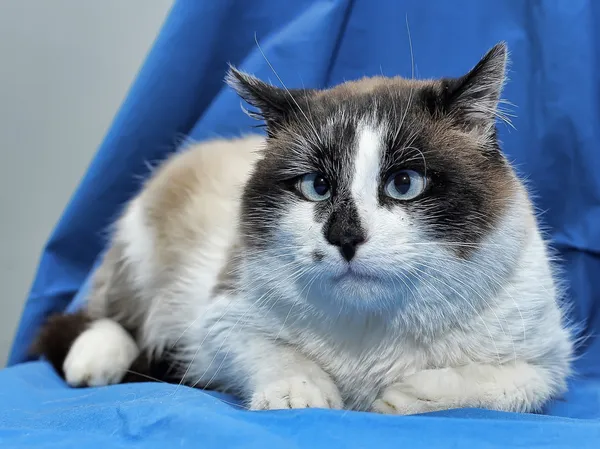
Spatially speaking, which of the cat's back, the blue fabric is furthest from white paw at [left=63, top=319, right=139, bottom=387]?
the cat's back

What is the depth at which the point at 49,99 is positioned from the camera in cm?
172

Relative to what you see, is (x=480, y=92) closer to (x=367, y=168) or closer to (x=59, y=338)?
(x=367, y=168)

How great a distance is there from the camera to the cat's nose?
74 centimetres

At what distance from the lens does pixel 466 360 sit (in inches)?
35.2

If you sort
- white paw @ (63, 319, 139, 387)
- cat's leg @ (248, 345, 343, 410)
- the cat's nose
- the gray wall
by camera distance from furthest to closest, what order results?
the gray wall, white paw @ (63, 319, 139, 387), cat's leg @ (248, 345, 343, 410), the cat's nose

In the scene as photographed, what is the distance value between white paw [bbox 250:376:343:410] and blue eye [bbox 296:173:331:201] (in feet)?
0.82

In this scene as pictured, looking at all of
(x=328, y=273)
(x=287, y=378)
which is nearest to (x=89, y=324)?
(x=287, y=378)

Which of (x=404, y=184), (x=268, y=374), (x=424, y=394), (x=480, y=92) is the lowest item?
(x=268, y=374)

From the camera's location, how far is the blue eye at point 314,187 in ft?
2.77

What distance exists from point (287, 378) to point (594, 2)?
1078 mm

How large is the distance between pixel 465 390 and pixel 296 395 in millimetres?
224

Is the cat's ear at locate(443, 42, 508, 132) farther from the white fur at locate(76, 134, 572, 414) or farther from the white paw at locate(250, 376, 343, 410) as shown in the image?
the white paw at locate(250, 376, 343, 410)

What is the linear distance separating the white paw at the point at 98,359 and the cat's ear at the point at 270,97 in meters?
0.52

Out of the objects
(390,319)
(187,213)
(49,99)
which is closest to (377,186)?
(390,319)
